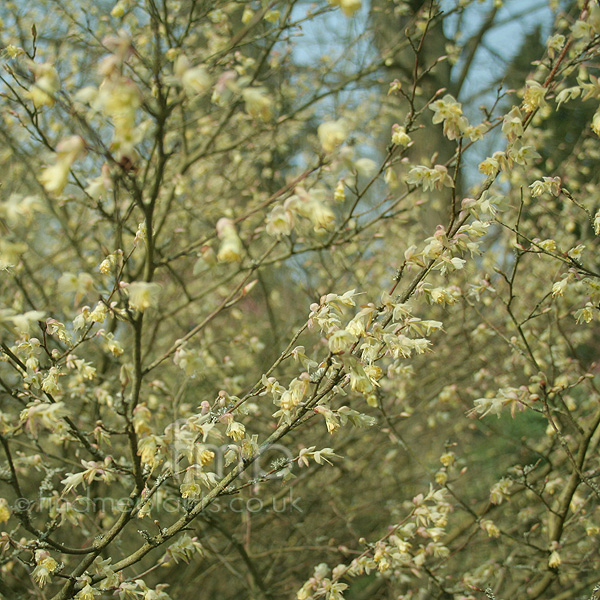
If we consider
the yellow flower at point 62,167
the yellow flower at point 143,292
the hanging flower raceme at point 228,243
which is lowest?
the yellow flower at point 143,292

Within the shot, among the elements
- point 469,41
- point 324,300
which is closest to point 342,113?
point 469,41

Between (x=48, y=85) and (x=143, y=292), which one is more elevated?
(x=48, y=85)

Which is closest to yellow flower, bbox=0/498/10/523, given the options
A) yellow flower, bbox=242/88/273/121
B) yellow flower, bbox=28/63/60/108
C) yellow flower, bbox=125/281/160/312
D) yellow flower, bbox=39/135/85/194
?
yellow flower, bbox=125/281/160/312

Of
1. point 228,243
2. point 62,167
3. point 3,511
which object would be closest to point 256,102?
point 228,243

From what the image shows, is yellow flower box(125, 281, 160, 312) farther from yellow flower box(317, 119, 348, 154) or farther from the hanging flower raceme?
yellow flower box(317, 119, 348, 154)

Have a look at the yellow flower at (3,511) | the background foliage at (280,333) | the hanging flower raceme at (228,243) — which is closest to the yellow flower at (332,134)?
the background foliage at (280,333)

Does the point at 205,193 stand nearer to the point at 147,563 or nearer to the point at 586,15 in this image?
the point at 147,563

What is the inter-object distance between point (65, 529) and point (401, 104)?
549 centimetres

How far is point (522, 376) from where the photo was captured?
4.29m

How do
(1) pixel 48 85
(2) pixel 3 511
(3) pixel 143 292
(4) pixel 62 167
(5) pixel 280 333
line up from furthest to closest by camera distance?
(5) pixel 280 333 < (2) pixel 3 511 < (3) pixel 143 292 < (1) pixel 48 85 < (4) pixel 62 167

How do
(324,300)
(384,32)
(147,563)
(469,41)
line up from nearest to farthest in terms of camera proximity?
(324,300)
(147,563)
(384,32)
(469,41)

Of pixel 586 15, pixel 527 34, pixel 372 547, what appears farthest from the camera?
pixel 527 34

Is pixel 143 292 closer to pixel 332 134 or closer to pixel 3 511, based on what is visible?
pixel 332 134

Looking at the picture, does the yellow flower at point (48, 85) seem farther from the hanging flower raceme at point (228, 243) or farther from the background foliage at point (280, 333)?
the hanging flower raceme at point (228, 243)
